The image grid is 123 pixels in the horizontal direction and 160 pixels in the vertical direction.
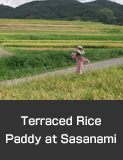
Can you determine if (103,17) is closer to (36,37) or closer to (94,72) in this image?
(36,37)

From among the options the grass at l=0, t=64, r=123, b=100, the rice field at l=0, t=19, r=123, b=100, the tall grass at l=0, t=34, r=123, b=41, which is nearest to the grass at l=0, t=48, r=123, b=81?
the rice field at l=0, t=19, r=123, b=100

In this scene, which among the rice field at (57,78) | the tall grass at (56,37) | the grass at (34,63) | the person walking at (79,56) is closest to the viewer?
the rice field at (57,78)

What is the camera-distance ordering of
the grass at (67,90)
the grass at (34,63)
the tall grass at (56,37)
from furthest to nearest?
1. the tall grass at (56,37)
2. the grass at (34,63)
3. the grass at (67,90)

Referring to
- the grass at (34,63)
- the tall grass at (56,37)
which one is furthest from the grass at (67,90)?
the tall grass at (56,37)

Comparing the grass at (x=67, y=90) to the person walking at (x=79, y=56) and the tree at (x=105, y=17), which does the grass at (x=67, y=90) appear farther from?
the tree at (x=105, y=17)

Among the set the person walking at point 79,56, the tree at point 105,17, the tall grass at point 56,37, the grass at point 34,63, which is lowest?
the grass at point 34,63

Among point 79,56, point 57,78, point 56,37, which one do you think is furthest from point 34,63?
point 56,37

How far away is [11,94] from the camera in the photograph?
668 cm

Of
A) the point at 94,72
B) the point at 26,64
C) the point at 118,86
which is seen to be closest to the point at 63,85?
the point at 118,86

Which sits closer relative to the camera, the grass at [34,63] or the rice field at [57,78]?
the rice field at [57,78]

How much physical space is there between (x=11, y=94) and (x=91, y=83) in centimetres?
277

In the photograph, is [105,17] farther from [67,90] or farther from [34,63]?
[67,90]

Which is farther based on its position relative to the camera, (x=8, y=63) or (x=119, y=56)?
(x=119, y=56)

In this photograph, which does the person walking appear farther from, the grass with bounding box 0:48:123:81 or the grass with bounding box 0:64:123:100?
the grass with bounding box 0:48:123:81
